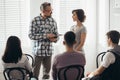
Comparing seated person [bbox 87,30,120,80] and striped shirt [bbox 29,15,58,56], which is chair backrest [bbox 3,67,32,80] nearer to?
seated person [bbox 87,30,120,80]

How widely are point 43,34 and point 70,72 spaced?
1218mm

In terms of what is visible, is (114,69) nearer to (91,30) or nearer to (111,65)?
(111,65)

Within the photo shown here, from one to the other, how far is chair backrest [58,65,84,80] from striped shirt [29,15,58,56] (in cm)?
113

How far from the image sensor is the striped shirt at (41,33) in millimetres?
4172

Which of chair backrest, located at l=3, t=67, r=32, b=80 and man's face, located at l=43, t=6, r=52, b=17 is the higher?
man's face, located at l=43, t=6, r=52, b=17

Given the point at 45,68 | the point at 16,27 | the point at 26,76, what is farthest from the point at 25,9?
the point at 26,76

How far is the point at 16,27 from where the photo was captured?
5074mm

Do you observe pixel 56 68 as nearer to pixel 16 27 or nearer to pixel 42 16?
pixel 42 16

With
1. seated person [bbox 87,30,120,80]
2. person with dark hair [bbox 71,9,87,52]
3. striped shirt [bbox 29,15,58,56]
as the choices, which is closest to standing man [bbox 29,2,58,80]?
striped shirt [bbox 29,15,58,56]

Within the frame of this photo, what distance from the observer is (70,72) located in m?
3.15

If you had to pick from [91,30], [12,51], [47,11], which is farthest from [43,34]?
[91,30]

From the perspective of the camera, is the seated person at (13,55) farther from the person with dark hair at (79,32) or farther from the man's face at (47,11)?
the person with dark hair at (79,32)

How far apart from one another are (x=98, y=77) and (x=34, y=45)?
1489mm

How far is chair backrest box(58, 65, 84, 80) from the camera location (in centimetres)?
311
